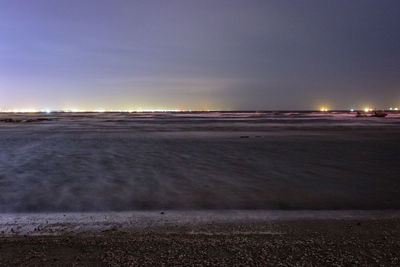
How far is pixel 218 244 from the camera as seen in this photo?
139 inches

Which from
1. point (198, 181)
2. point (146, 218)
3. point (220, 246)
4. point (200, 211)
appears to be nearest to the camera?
point (220, 246)

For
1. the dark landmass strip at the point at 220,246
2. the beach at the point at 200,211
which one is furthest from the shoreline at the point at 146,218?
the dark landmass strip at the point at 220,246

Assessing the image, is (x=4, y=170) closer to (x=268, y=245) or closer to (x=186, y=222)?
(x=186, y=222)

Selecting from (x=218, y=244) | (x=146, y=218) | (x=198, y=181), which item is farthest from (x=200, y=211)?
(x=198, y=181)

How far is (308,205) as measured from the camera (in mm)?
5766

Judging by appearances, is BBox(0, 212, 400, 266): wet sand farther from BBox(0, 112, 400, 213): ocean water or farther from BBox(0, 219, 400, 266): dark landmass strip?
BBox(0, 112, 400, 213): ocean water

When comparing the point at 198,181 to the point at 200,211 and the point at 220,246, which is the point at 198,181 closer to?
the point at 200,211

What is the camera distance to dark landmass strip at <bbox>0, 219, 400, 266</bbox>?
3080mm

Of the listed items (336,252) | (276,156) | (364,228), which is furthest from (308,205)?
(276,156)

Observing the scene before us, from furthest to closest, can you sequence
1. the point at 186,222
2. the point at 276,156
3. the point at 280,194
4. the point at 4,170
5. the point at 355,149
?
1. the point at 355,149
2. the point at 276,156
3. the point at 4,170
4. the point at 280,194
5. the point at 186,222

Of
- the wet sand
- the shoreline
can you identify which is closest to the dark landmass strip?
the wet sand

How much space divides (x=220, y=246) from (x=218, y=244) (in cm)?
7

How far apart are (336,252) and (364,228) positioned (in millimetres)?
1167

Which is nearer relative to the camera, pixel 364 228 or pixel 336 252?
pixel 336 252
